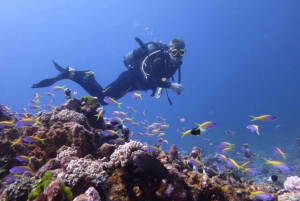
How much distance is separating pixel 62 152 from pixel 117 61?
181 metres

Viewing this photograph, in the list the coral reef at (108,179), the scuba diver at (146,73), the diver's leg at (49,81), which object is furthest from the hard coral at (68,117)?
the diver's leg at (49,81)

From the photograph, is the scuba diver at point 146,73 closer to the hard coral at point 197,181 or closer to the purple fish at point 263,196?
the purple fish at point 263,196

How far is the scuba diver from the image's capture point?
31.2 ft

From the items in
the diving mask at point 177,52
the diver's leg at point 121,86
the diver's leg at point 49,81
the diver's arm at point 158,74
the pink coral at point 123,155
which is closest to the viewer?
the pink coral at point 123,155

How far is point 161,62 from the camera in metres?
9.59

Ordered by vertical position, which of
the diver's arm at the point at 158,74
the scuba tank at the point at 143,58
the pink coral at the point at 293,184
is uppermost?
the scuba tank at the point at 143,58

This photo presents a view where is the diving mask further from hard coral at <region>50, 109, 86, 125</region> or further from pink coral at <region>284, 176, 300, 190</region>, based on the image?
pink coral at <region>284, 176, 300, 190</region>

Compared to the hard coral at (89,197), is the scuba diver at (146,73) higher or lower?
higher

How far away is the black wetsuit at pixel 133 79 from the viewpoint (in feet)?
31.3

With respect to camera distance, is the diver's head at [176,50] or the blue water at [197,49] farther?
the blue water at [197,49]

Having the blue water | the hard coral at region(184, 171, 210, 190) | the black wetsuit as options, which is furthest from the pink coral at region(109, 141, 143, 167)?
the blue water

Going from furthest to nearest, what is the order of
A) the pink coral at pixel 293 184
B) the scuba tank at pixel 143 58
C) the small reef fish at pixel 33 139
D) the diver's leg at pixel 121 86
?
1. the diver's leg at pixel 121 86
2. the scuba tank at pixel 143 58
3. the pink coral at pixel 293 184
4. the small reef fish at pixel 33 139

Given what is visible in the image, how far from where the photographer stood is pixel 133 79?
11641mm

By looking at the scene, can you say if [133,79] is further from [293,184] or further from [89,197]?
[89,197]
